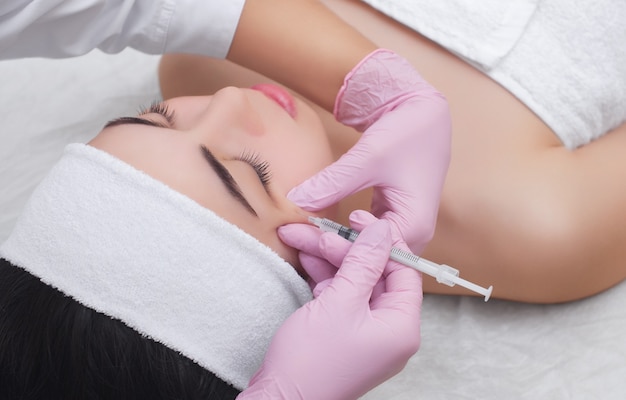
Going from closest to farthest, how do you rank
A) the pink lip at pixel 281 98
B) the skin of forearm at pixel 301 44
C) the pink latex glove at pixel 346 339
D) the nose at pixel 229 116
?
the pink latex glove at pixel 346 339, the nose at pixel 229 116, the pink lip at pixel 281 98, the skin of forearm at pixel 301 44

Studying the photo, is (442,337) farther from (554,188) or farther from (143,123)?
(143,123)

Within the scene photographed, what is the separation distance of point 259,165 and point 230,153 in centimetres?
4

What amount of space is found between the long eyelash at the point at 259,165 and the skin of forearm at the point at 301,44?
0.29 meters

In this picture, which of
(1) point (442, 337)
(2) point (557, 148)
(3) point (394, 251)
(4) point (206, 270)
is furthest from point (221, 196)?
(2) point (557, 148)

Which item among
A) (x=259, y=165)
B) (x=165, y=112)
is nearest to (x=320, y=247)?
(x=259, y=165)

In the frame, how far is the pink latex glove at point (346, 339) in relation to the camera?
2.66 ft

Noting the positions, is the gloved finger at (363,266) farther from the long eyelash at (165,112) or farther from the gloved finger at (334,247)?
the long eyelash at (165,112)

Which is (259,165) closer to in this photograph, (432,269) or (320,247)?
(320,247)

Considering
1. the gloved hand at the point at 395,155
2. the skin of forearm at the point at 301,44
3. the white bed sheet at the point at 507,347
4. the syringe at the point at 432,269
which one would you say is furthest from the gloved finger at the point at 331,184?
the white bed sheet at the point at 507,347

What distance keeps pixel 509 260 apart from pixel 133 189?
609mm

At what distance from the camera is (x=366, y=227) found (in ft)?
2.98

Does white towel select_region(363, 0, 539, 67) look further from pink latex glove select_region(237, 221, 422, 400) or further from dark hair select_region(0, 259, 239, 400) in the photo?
dark hair select_region(0, 259, 239, 400)

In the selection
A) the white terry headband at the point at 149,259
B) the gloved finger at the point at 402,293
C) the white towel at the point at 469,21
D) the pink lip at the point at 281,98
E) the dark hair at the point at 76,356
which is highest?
the white towel at the point at 469,21

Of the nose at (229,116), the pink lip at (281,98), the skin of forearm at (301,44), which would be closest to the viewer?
the nose at (229,116)
